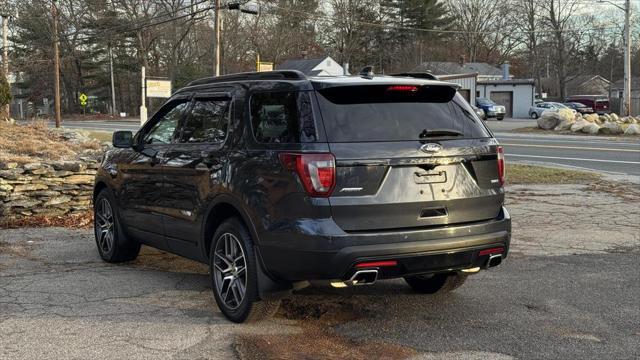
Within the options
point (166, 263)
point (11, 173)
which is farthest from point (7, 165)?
point (166, 263)

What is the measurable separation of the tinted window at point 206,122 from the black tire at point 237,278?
74 centimetres

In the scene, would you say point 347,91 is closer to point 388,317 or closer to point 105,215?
point 388,317

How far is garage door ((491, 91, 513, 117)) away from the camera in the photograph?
202 ft

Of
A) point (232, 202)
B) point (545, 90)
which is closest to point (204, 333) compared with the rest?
point (232, 202)

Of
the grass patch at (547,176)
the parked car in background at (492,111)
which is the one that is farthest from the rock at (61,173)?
the parked car in background at (492,111)

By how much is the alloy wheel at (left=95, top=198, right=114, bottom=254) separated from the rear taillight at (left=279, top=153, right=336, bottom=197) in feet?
10.9

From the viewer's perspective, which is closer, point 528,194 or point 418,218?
point 418,218

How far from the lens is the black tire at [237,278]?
462cm

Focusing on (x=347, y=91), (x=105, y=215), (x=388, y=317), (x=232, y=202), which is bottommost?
(x=388, y=317)

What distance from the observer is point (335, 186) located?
4.21 metres

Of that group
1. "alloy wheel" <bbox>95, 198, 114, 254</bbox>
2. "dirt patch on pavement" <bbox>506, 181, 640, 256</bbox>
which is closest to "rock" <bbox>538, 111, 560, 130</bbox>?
"dirt patch on pavement" <bbox>506, 181, 640, 256</bbox>

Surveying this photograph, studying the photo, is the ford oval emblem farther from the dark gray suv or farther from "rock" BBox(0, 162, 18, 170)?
"rock" BBox(0, 162, 18, 170)

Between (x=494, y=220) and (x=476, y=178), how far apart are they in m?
0.35

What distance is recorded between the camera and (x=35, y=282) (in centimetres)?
605
